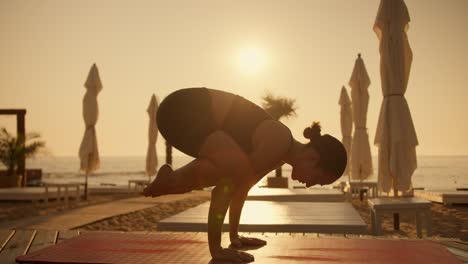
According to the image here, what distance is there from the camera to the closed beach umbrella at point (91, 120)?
1318 centimetres

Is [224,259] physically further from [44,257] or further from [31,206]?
[31,206]

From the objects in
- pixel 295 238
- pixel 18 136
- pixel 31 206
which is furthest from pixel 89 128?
pixel 295 238

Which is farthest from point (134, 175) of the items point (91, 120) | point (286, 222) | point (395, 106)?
point (286, 222)

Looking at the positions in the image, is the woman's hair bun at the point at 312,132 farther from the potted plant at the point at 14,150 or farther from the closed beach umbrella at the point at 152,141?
the potted plant at the point at 14,150

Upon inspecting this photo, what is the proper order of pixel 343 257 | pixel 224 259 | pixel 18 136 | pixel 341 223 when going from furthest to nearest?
pixel 18 136 → pixel 341 223 → pixel 343 257 → pixel 224 259

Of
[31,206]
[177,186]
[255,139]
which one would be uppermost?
[255,139]

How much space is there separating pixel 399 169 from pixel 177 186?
484 centimetres

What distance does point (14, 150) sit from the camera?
54.1ft

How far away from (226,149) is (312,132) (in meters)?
0.63

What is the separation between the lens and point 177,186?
3164mm

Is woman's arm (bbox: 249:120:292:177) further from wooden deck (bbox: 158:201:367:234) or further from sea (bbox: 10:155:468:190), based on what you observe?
sea (bbox: 10:155:468:190)

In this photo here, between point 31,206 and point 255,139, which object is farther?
point 31,206

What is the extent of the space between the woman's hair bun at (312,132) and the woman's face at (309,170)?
0.43 feet

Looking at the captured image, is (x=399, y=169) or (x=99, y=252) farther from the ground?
(x=399, y=169)
